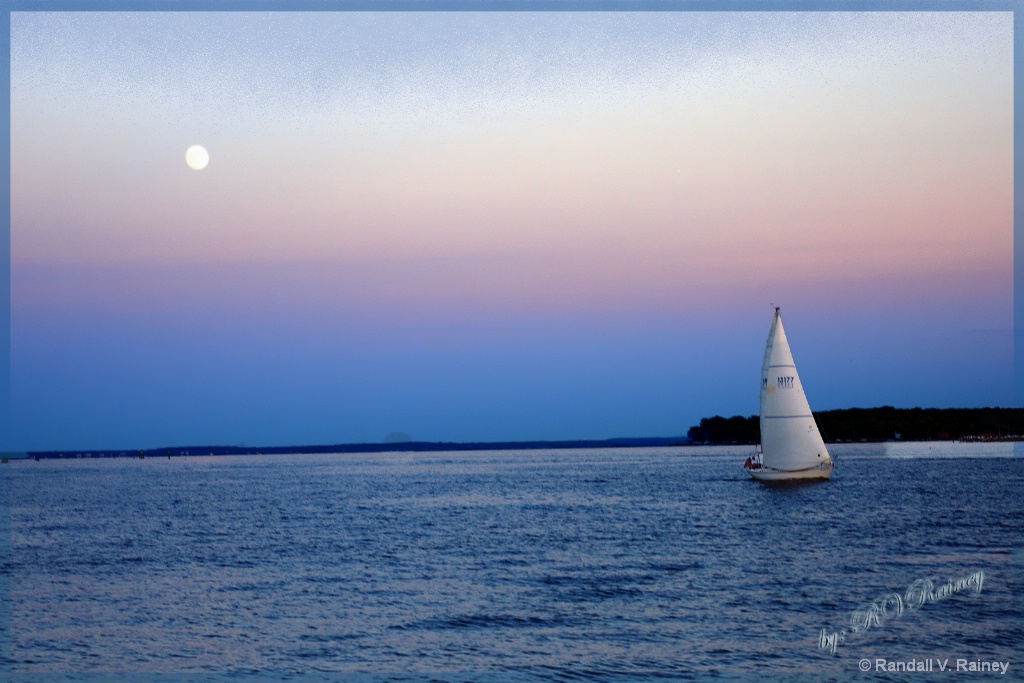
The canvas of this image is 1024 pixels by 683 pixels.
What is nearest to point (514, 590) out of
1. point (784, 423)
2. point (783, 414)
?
point (783, 414)

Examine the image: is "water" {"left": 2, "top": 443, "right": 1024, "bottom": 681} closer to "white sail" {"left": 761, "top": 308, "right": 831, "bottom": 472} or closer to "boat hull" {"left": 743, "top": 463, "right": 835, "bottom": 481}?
"white sail" {"left": 761, "top": 308, "right": 831, "bottom": 472}

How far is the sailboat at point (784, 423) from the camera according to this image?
8262 cm

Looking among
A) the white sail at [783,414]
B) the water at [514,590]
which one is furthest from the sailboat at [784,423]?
the water at [514,590]

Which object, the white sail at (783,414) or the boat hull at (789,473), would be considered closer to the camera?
the white sail at (783,414)

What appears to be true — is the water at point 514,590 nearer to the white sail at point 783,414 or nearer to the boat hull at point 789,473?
the white sail at point 783,414

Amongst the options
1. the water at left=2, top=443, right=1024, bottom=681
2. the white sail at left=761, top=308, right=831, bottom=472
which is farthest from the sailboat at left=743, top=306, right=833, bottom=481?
the water at left=2, top=443, right=1024, bottom=681

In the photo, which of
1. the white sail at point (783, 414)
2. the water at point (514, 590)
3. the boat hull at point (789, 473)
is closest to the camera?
the water at point (514, 590)

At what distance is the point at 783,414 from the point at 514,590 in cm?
5001

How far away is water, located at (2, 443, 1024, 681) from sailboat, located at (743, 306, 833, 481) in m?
7.49

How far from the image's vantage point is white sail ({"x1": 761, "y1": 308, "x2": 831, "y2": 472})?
82.5 m

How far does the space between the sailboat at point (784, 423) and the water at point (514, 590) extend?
749 cm

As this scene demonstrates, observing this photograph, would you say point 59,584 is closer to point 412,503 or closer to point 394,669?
point 394,669

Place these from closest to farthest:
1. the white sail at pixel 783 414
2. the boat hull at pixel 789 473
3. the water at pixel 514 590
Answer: the water at pixel 514 590 → the white sail at pixel 783 414 → the boat hull at pixel 789 473

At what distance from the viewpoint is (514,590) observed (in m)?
39.1
